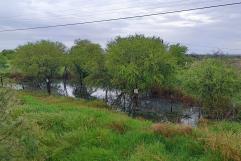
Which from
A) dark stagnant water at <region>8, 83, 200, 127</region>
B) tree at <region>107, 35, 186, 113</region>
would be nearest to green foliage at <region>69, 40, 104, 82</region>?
dark stagnant water at <region>8, 83, 200, 127</region>

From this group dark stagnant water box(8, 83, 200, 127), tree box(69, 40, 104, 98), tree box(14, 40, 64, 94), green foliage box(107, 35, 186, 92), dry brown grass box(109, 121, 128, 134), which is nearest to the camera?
dry brown grass box(109, 121, 128, 134)

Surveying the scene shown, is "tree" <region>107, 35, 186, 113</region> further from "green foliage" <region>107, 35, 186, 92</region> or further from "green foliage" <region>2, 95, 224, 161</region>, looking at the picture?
"green foliage" <region>2, 95, 224, 161</region>

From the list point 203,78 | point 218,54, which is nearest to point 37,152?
point 203,78

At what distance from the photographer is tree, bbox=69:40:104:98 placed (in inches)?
2313

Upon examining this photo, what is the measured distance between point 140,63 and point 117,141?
105ft

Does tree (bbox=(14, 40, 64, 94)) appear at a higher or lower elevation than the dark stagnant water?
higher

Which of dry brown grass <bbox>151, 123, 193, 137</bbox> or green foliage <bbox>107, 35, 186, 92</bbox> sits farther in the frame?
green foliage <bbox>107, 35, 186, 92</bbox>

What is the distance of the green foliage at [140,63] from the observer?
4784cm

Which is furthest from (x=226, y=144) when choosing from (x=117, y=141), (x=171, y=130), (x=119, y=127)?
(x=119, y=127)

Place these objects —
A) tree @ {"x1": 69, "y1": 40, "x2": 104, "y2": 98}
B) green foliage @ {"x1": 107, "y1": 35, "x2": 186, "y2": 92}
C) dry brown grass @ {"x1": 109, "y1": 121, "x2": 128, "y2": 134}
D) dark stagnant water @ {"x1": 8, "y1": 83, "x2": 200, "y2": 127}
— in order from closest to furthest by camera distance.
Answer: dry brown grass @ {"x1": 109, "y1": 121, "x2": 128, "y2": 134}
dark stagnant water @ {"x1": 8, "y1": 83, "x2": 200, "y2": 127}
green foliage @ {"x1": 107, "y1": 35, "x2": 186, "y2": 92}
tree @ {"x1": 69, "y1": 40, "x2": 104, "y2": 98}

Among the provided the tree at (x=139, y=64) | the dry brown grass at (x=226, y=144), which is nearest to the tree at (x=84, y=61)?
the tree at (x=139, y=64)

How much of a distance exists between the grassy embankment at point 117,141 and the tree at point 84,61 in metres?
38.7

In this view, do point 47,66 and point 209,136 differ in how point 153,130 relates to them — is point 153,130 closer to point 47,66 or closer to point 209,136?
point 209,136

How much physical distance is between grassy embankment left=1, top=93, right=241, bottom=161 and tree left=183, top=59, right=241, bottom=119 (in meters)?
21.2
